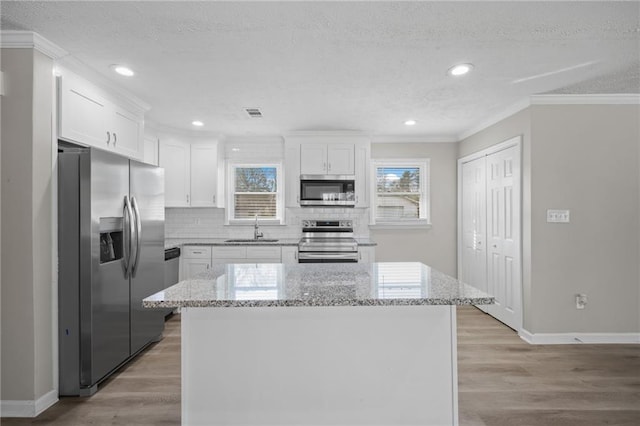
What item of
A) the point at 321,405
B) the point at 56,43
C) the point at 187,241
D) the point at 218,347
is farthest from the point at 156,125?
the point at 321,405

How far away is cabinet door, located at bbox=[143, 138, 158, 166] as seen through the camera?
4393 millimetres

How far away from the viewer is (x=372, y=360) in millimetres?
1847

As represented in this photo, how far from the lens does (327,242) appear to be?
197 inches

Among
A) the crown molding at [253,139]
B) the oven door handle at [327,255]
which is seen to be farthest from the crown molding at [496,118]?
the crown molding at [253,139]

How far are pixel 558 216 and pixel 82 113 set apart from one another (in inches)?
168

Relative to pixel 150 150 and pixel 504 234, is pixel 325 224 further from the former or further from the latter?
pixel 150 150

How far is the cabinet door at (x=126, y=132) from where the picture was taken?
324 cm

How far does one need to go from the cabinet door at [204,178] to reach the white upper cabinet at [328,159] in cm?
121

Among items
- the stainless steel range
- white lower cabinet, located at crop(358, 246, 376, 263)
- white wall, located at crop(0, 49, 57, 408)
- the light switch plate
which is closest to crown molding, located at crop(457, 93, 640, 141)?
the light switch plate

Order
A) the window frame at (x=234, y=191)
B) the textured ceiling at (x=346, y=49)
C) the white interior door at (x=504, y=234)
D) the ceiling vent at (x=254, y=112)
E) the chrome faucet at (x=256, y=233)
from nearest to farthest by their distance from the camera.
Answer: the textured ceiling at (x=346, y=49), the white interior door at (x=504, y=234), the ceiling vent at (x=254, y=112), the chrome faucet at (x=256, y=233), the window frame at (x=234, y=191)

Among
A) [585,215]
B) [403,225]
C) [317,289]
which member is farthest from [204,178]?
[585,215]

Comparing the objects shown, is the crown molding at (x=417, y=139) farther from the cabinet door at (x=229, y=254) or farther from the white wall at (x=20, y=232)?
the white wall at (x=20, y=232)

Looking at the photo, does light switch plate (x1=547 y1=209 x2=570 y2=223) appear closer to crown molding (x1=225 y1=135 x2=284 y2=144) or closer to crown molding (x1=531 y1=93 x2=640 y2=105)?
crown molding (x1=531 y1=93 x2=640 y2=105)

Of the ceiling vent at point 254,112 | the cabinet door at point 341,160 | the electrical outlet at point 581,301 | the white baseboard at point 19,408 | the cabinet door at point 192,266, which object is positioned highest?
the ceiling vent at point 254,112
